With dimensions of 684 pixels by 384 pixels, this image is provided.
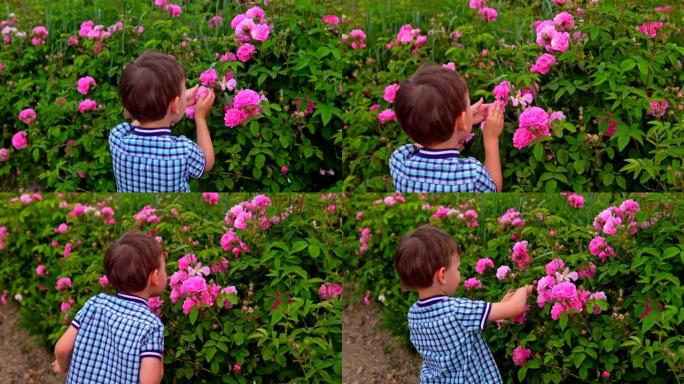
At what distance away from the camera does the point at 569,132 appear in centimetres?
385

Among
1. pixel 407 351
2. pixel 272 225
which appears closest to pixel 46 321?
pixel 272 225

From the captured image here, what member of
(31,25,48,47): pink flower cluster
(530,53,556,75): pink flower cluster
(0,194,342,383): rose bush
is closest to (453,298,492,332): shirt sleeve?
(0,194,342,383): rose bush

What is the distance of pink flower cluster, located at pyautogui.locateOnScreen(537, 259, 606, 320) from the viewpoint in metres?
3.39

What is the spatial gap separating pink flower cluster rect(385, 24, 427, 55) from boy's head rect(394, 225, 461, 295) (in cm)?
125

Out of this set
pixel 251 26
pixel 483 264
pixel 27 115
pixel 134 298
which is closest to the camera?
pixel 134 298

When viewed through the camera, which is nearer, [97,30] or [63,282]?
[63,282]

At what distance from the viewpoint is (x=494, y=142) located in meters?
3.63

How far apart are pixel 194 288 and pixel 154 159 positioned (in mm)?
570

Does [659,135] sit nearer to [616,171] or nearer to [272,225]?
[616,171]

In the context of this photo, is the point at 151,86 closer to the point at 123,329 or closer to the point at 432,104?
the point at 123,329

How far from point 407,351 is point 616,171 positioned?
1538 mm

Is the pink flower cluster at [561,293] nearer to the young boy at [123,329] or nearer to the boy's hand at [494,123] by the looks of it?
the boy's hand at [494,123]

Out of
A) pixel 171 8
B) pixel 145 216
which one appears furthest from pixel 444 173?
pixel 171 8

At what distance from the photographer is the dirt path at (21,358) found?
15.3ft
